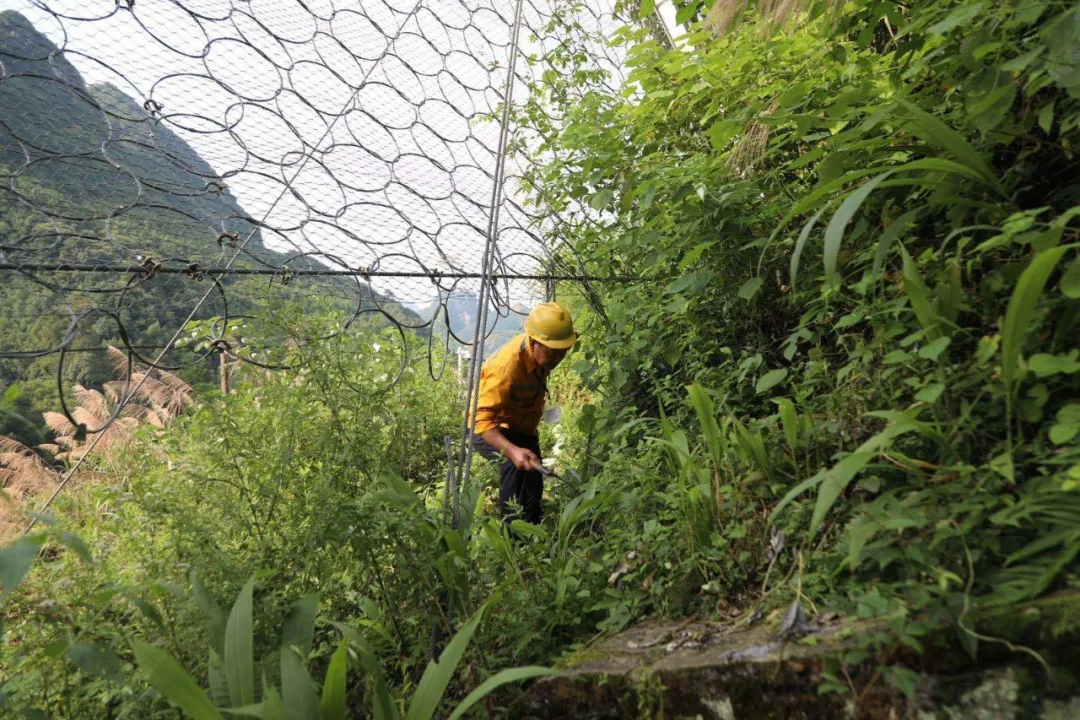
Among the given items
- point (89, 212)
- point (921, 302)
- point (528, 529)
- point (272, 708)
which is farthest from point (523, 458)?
point (89, 212)

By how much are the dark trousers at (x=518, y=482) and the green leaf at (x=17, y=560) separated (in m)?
1.93

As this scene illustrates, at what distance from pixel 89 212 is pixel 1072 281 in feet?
8.06

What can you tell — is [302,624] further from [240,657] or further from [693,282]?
[693,282]

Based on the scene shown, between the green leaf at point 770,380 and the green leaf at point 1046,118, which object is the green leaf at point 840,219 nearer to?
the green leaf at point 1046,118

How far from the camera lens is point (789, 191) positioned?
2.17 meters

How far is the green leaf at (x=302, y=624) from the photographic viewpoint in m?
1.33

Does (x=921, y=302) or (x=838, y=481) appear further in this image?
(x=921, y=302)

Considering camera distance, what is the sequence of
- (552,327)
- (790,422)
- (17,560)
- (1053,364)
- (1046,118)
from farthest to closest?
1. (552,327)
2. (790,422)
3. (1046,118)
4. (1053,364)
5. (17,560)

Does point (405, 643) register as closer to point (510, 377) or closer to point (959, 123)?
point (510, 377)

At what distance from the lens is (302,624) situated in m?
1.35

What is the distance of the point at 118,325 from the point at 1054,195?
247 centimetres

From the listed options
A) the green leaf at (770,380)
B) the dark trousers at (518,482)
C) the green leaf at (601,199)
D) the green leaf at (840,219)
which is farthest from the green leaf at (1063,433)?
the dark trousers at (518,482)

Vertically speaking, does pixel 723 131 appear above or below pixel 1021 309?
above

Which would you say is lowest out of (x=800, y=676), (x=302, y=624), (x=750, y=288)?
(x=800, y=676)
